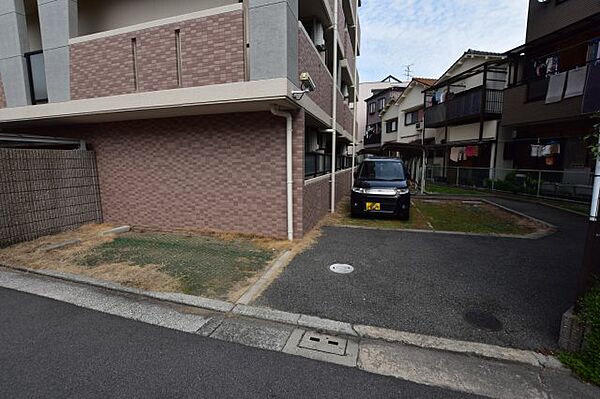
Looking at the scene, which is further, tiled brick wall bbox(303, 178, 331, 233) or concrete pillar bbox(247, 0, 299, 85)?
tiled brick wall bbox(303, 178, 331, 233)

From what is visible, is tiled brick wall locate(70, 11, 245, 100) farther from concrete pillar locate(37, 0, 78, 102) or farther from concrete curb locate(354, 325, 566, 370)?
concrete curb locate(354, 325, 566, 370)

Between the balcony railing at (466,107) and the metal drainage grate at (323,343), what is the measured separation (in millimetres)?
17008

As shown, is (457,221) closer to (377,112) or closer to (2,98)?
Answer: (2,98)

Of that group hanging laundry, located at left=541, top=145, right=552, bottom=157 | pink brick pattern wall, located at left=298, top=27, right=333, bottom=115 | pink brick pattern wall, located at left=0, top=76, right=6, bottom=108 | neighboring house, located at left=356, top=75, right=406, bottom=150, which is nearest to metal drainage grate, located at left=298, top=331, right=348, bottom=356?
pink brick pattern wall, located at left=298, top=27, right=333, bottom=115

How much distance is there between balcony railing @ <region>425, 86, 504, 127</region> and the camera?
15.4m

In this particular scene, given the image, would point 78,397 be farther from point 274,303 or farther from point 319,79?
point 319,79

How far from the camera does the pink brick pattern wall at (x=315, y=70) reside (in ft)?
19.8

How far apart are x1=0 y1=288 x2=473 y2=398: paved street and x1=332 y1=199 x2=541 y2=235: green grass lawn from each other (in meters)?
5.61

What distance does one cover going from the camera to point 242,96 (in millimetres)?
5156

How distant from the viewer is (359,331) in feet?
10.0

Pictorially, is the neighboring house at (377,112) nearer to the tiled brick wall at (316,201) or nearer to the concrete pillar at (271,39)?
the tiled brick wall at (316,201)

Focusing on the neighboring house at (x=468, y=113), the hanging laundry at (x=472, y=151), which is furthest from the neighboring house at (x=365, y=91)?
the hanging laundry at (x=472, y=151)

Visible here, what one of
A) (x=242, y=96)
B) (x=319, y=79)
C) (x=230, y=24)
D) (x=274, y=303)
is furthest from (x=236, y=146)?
(x=274, y=303)

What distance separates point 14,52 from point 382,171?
10685mm
